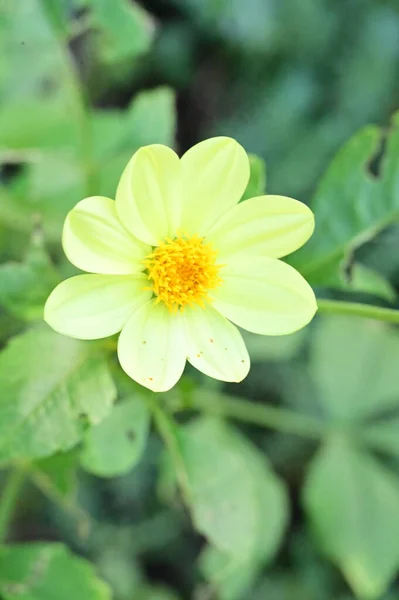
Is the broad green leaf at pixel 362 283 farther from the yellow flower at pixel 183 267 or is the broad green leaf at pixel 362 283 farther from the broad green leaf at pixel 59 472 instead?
the broad green leaf at pixel 59 472

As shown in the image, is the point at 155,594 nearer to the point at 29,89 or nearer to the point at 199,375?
the point at 199,375

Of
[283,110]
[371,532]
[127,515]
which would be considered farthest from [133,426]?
[283,110]

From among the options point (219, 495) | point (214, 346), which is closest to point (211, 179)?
point (214, 346)

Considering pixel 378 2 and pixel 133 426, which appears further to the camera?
pixel 378 2

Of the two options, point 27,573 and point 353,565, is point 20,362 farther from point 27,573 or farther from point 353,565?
point 353,565

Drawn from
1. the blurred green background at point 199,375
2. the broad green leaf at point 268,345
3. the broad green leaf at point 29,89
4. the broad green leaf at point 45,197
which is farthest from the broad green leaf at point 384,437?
the broad green leaf at point 29,89

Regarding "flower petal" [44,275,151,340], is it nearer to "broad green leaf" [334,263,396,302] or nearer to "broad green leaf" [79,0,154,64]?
"broad green leaf" [334,263,396,302]
